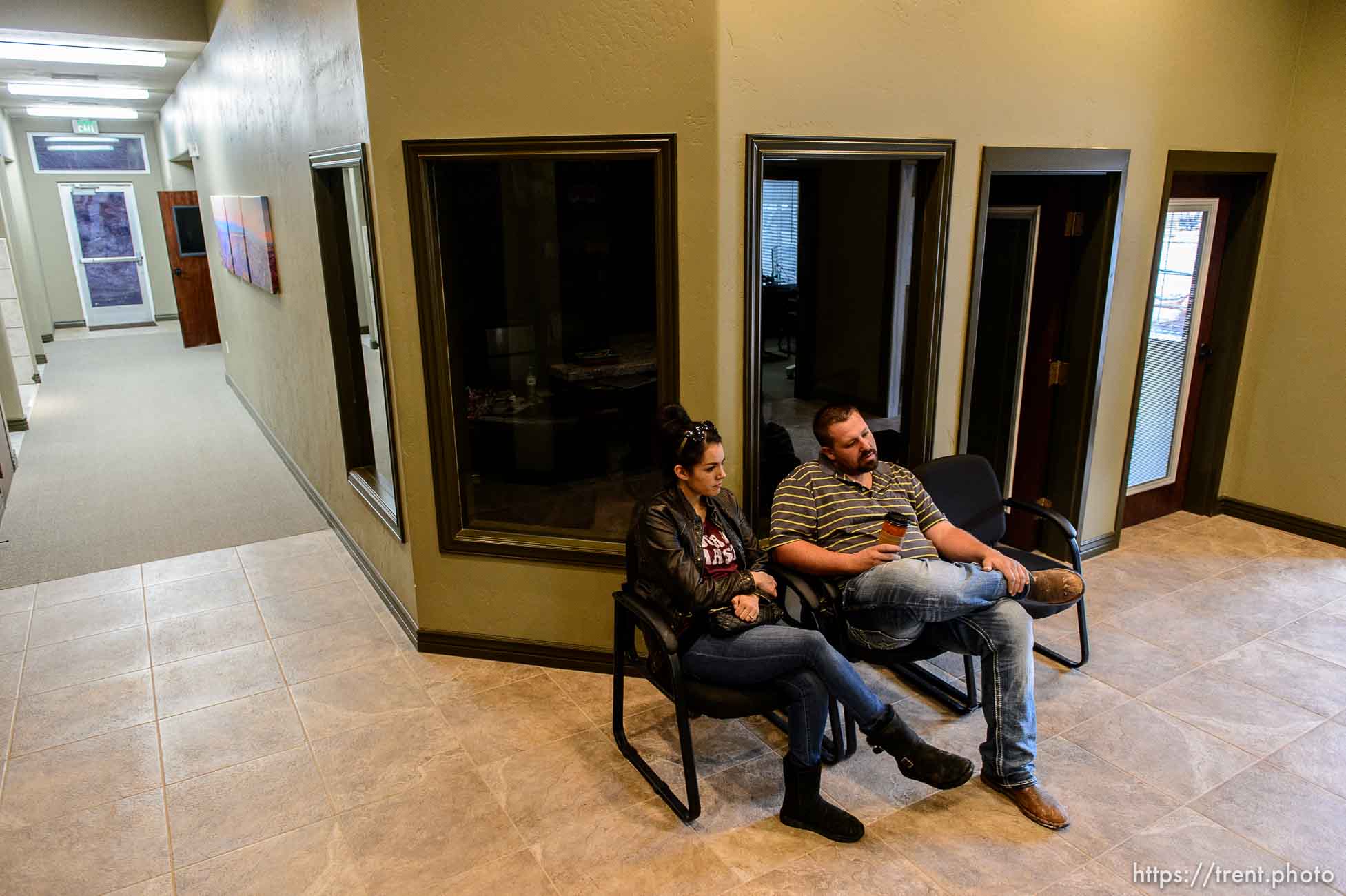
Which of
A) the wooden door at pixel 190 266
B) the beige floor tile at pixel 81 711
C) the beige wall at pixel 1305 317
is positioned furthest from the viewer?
the wooden door at pixel 190 266

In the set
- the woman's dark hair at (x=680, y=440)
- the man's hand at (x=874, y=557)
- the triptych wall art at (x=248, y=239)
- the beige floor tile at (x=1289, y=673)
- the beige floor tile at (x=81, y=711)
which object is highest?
the triptych wall art at (x=248, y=239)

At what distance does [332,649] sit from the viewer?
362 cm

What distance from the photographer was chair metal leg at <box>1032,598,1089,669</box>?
3.28m

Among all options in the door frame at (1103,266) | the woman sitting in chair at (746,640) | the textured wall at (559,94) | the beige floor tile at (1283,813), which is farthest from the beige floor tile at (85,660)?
the beige floor tile at (1283,813)

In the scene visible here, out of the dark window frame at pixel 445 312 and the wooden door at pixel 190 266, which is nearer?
the dark window frame at pixel 445 312

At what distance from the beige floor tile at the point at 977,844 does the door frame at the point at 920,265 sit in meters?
1.18

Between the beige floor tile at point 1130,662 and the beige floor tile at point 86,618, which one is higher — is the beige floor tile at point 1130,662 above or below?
above

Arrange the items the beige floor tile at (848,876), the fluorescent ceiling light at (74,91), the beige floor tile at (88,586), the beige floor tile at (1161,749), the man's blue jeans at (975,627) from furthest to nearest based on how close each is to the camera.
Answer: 1. the fluorescent ceiling light at (74,91)
2. the beige floor tile at (88,586)
3. the beige floor tile at (1161,749)
4. the man's blue jeans at (975,627)
5. the beige floor tile at (848,876)

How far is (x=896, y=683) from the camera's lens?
10.8 feet

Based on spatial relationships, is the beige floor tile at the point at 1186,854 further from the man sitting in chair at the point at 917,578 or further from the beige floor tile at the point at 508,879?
the beige floor tile at the point at 508,879

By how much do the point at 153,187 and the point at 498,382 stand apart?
1221 cm

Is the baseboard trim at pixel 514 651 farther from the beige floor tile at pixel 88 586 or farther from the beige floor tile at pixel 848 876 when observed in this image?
the beige floor tile at pixel 88 586

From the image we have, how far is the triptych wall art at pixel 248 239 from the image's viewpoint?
16.6 feet

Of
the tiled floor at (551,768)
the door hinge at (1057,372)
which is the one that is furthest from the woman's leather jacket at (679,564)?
the door hinge at (1057,372)
